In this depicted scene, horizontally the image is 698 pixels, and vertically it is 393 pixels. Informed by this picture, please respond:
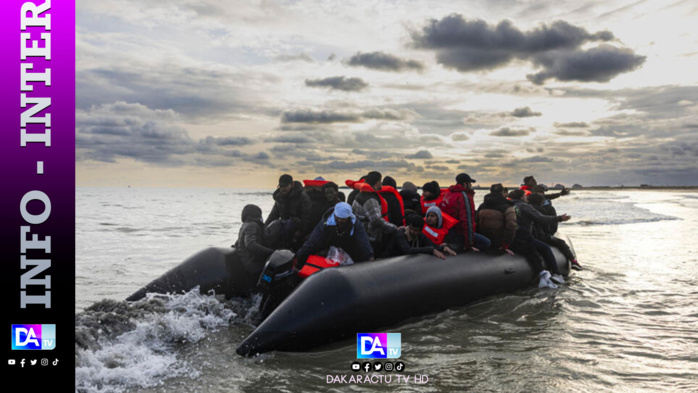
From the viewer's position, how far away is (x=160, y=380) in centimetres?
509

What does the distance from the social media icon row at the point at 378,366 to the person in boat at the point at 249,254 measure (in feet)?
8.60

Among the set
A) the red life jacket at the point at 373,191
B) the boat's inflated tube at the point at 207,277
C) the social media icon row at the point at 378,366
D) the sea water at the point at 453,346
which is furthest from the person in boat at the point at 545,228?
the boat's inflated tube at the point at 207,277

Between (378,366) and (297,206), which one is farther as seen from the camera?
(297,206)

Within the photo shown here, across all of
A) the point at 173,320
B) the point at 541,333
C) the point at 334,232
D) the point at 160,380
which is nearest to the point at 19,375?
the point at 160,380

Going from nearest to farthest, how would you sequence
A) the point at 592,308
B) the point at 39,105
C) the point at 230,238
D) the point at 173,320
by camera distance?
1. the point at 39,105
2. the point at 173,320
3. the point at 592,308
4. the point at 230,238

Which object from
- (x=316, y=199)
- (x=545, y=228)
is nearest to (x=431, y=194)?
(x=316, y=199)

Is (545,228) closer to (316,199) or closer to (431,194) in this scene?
(431,194)

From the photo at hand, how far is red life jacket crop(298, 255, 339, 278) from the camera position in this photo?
6855 millimetres

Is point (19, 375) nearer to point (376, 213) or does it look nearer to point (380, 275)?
point (380, 275)

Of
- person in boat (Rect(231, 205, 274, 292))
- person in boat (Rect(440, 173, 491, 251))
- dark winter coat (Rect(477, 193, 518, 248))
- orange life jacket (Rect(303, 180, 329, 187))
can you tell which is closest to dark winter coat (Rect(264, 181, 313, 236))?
orange life jacket (Rect(303, 180, 329, 187))

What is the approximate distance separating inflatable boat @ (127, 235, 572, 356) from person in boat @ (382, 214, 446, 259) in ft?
0.46

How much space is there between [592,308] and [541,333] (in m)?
2.05

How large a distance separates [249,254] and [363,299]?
2.27 metres

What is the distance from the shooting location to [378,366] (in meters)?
5.55
